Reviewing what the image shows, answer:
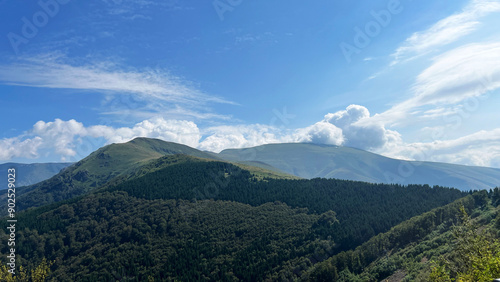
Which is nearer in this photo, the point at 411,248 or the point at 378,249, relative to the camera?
the point at 411,248

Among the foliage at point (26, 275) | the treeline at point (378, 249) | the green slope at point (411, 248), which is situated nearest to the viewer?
the green slope at point (411, 248)

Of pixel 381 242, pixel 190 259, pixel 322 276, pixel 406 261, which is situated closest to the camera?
pixel 406 261

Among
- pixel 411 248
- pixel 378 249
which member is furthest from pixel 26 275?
pixel 411 248

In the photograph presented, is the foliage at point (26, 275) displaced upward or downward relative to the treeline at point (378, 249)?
downward

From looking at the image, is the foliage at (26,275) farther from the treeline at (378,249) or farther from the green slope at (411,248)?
the treeline at (378,249)

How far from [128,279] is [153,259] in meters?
21.4

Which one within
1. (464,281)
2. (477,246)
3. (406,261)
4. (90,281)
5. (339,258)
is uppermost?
(477,246)

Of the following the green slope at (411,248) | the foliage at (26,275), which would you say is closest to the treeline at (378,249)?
the green slope at (411,248)

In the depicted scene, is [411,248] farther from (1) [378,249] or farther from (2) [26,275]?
(2) [26,275]

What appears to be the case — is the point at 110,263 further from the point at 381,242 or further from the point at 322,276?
the point at 381,242

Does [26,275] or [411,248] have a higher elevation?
[411,248]

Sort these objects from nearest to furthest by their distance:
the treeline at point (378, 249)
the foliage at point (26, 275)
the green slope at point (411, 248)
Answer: the green slope at point (411, 248) < the treeline at point (378, 249) < the foliage at point (26, 275)

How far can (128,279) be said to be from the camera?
165 m

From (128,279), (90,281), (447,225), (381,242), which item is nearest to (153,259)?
(128,279)
